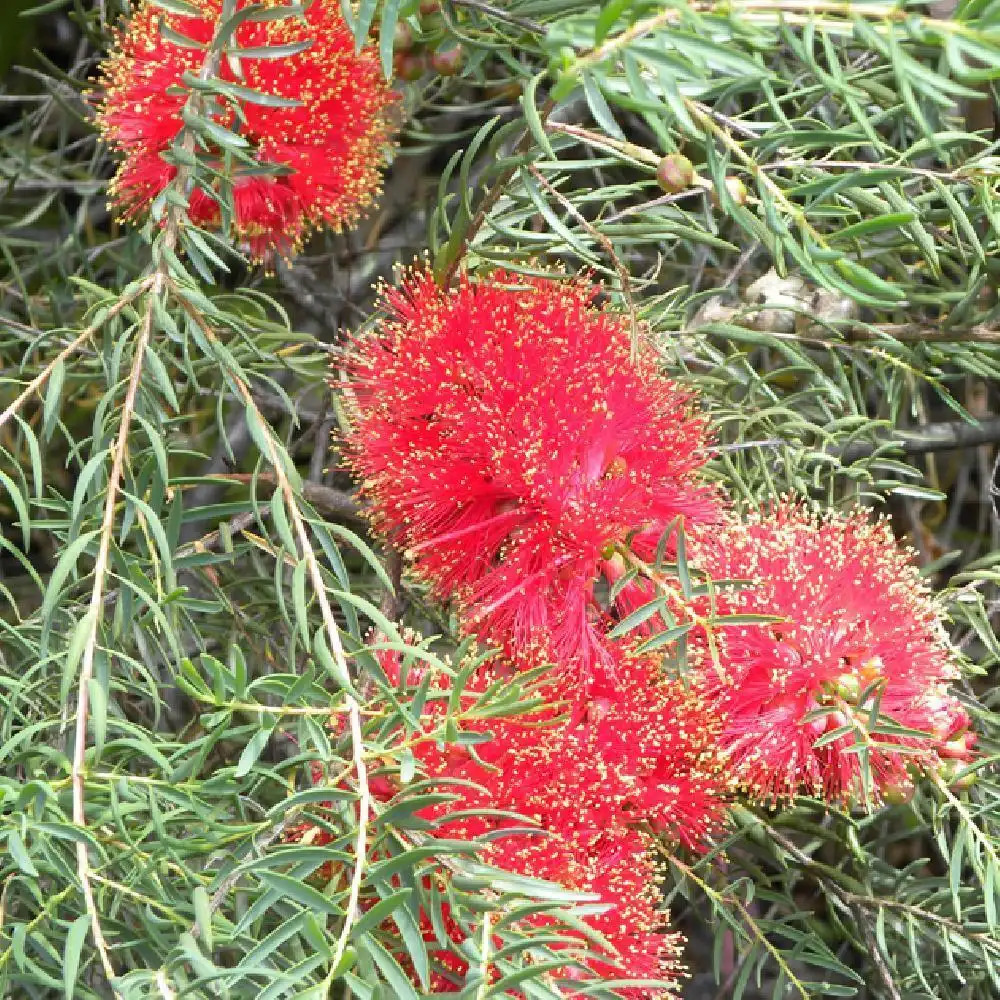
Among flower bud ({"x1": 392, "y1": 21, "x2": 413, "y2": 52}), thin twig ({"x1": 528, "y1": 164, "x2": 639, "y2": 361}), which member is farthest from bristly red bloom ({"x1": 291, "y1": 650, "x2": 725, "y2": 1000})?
flower bud ({"x1": 392, "y1": 21, "x2": 413, "y2": 52})

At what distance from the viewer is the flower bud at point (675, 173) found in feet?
3.43

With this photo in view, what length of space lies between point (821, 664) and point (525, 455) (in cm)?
26

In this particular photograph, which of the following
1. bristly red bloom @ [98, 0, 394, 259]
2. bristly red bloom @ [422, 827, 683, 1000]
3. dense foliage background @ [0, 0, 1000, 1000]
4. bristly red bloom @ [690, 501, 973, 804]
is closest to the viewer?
dense foliage background @ [0, 0, 1000, 1000]

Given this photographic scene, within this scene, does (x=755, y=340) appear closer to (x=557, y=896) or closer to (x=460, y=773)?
(x=460, y=773)

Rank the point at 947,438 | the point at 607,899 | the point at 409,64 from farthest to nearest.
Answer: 1. the point at 947,438
2. the point at 409,64
3. the point at 607,899

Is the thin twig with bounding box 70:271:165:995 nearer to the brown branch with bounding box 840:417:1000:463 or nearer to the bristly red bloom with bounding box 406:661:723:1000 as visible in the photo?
the bristly red bloom with bounding box 406:661:723:1000

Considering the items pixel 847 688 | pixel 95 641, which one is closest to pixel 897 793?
pixel 847 688

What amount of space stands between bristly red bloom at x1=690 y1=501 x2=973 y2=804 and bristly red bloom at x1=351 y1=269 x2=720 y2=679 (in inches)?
3.0

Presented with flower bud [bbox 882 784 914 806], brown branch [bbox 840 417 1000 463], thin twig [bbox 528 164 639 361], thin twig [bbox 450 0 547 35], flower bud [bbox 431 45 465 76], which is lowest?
brown branch [bbox 840 417 1000 463]

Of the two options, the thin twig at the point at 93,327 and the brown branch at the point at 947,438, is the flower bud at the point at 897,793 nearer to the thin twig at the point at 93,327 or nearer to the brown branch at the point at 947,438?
the brown branch at the point at 947,438

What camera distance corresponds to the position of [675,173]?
1050 mm

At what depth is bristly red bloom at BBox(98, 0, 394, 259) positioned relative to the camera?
1.29 m

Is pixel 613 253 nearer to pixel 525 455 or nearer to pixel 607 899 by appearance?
pixel 525 455

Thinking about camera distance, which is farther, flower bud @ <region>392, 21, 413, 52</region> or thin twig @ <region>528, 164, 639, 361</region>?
flower bud @ <region>392, 21, 413, 52</region>
